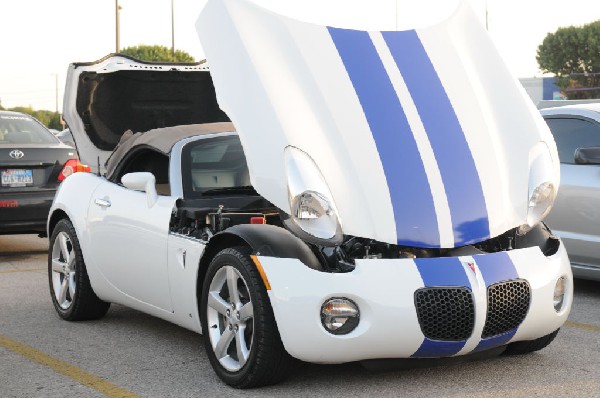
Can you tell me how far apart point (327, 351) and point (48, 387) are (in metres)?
1.49

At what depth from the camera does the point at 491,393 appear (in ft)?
17.0

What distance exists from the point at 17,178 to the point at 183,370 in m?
5.72

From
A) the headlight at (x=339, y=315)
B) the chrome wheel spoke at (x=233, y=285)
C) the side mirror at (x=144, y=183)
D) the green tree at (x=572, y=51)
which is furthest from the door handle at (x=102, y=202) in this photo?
the green tree at (x=572, y=51)

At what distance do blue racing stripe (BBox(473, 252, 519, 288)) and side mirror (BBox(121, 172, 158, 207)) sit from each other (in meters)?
2.13

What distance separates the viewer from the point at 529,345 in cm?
591

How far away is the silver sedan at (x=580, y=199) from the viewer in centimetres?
825

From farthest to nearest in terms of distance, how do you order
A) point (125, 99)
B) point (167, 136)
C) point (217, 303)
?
point (125, 99), point (167, 136), point (217, 303)

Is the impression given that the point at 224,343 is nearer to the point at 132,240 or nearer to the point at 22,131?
the point at 132,240

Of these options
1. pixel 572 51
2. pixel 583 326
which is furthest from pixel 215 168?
pixel 572 51

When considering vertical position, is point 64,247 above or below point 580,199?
below

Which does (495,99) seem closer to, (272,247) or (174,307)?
(272,247)

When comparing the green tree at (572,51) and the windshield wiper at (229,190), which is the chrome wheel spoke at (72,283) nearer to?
the windshield wiper at (229,190)

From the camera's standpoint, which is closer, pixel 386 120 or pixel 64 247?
pixel 386 120

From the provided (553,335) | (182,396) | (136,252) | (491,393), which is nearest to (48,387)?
(182,396)
